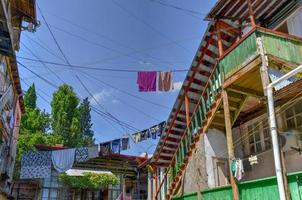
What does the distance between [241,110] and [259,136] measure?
143 centimetres

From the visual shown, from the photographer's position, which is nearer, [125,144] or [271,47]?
[271,47]

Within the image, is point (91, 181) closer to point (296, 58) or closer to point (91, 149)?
point (91, 149)

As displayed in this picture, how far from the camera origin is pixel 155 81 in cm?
1413

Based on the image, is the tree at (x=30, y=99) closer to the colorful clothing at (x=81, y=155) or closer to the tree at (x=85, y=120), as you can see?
the tree at (x=85, y=120)

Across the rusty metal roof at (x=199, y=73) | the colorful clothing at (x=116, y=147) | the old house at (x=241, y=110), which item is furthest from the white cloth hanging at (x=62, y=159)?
the rusty metal roof at (x=199, y=73)

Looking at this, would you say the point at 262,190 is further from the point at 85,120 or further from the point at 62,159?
the point at 85,120

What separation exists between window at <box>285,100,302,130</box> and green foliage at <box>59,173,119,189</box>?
1465 cm

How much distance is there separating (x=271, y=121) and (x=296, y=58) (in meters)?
2.10

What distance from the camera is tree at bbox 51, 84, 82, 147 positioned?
34.8 m

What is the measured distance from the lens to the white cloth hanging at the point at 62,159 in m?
19.2

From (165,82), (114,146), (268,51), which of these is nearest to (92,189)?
(114,146)

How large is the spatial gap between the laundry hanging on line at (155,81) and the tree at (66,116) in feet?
75.5

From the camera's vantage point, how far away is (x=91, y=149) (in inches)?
770

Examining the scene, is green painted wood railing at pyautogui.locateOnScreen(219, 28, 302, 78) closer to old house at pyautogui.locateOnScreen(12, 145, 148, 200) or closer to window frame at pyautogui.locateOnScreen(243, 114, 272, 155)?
window frame at pyautogui.locateOnScreen(243, 114, 272, 155)
